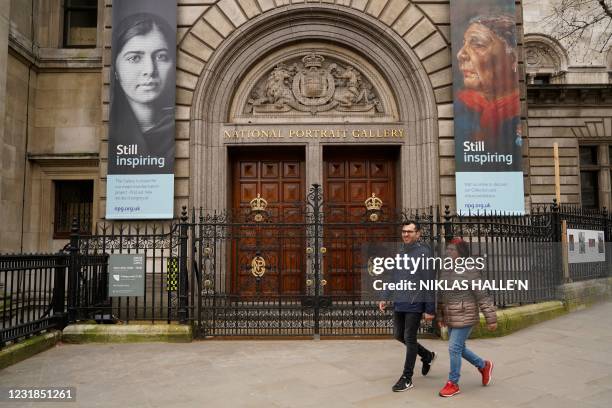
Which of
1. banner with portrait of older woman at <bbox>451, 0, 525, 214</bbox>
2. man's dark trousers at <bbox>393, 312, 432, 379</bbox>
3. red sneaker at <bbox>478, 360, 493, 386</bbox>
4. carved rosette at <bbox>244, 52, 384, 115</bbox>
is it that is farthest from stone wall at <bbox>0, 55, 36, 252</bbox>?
red sneaker at <bbox>478, 360, 493, 386</bbox>

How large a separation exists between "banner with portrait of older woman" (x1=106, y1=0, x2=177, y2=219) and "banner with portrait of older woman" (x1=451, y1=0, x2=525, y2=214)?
25.2ft

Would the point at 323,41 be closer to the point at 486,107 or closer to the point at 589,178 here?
the point at 486,107

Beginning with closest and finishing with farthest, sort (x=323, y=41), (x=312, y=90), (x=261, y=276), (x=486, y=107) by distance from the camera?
(x=261, y=276)
(x=486, y=107)
(x=312, y=90)
(x=323, y=41)

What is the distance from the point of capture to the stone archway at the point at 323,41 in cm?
1273

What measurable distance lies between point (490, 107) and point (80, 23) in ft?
43.6

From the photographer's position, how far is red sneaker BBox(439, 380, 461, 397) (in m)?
5.65

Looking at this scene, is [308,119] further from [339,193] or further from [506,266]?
[506,266]

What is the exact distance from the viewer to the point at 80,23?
1566 centimetres

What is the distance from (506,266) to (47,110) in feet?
46.5

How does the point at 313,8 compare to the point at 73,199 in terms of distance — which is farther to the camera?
the point at 73,199

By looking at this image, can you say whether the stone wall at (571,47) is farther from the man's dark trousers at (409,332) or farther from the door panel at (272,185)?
the man's dark trousers at (409,332)

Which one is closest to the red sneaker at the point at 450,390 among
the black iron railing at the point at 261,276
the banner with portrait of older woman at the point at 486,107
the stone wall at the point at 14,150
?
the black iron railing at the point at 261,276

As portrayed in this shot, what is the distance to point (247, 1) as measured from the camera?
13016mm

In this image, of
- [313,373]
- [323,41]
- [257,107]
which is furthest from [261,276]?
[323,41]
